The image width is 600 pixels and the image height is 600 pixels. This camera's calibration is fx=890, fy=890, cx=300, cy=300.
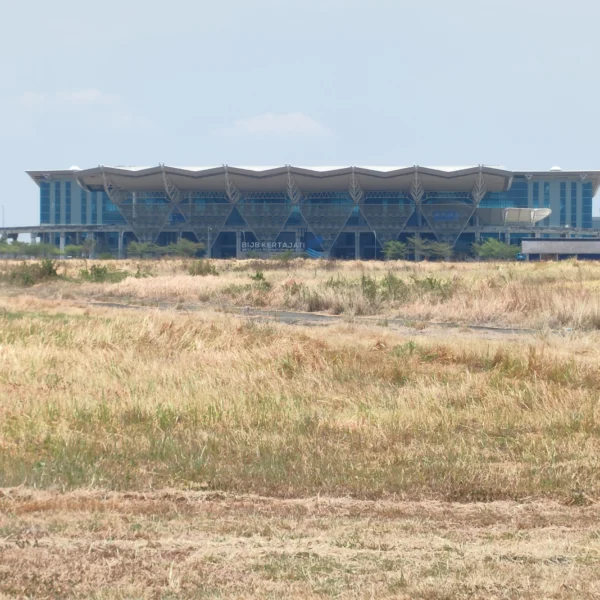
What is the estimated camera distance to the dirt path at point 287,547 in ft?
16.2

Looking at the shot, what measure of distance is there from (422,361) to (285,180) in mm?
101001

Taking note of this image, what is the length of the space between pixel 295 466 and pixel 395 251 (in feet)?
332

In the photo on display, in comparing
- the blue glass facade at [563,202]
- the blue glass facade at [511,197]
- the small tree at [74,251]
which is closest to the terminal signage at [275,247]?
the small tree at [74,251]

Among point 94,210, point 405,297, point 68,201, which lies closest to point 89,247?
point 94,210

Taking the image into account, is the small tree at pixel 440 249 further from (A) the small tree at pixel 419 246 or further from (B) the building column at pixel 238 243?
(B) the building column at pixel 238 243

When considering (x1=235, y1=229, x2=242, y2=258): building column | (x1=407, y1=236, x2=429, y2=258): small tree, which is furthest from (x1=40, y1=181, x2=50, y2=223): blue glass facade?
(x1=407, y1=236, x2=429, y2=258): small tree

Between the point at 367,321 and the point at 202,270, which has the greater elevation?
the point at 202,270

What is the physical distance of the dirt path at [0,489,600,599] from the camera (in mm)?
4926

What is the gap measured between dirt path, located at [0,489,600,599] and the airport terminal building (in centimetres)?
10508

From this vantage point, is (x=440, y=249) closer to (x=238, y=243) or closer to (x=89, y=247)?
(x=238, y=243)

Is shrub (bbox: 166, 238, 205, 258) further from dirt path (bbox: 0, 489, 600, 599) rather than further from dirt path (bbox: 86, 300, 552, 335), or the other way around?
dirt path (bbox: 0, 489, 600, 599)

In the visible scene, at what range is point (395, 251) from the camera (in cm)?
10856

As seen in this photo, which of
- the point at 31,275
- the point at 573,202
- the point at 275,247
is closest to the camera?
the point at 31,275

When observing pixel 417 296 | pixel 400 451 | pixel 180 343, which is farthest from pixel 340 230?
pixel 400 451
